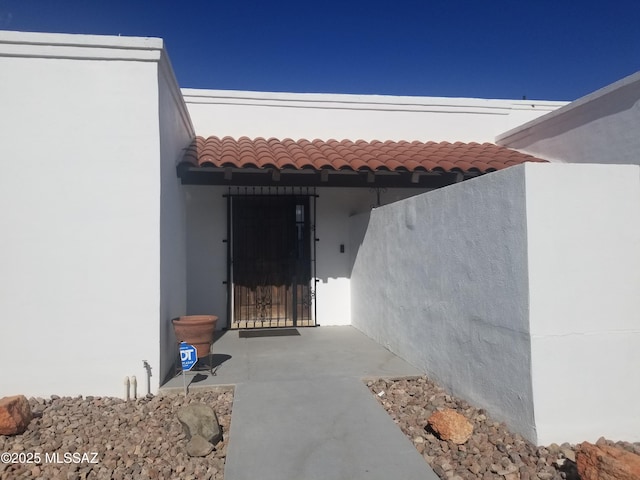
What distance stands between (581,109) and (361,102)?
180 inches

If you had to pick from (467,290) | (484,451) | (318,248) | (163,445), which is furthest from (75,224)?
(318,248)

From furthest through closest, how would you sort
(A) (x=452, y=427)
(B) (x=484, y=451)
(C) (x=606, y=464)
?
(A) (x=452, y=427) → (B) (x=484, y=451) → (C) (x=606, y=464)

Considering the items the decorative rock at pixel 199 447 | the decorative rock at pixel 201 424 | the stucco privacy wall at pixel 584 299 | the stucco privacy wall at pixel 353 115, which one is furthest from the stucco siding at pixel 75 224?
the stucco privacy wall at pixel 353 115

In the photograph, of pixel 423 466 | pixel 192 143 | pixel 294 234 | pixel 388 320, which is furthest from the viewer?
pixel 294 234

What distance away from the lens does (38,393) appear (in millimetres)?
5020

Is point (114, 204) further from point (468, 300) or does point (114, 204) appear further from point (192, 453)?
point (468, 300)

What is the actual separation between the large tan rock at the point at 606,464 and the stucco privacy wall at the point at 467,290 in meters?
0.58

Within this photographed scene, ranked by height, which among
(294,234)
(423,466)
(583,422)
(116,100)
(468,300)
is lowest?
(423,466)

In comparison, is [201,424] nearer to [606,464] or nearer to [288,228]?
[606,464]

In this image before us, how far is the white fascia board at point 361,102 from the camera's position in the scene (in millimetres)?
9703

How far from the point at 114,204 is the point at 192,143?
12.0 ft

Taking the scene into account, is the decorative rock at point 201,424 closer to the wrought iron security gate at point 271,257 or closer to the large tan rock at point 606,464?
the large tan rock at point 606,464

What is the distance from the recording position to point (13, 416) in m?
4.14

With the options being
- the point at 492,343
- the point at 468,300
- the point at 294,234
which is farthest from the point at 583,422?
the point at 294,234
